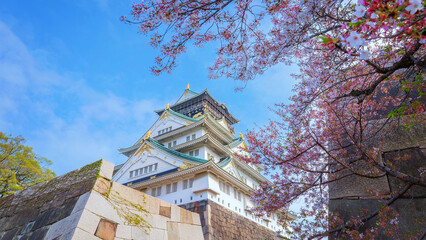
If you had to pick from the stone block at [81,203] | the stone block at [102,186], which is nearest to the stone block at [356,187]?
the stone block at [102,186]

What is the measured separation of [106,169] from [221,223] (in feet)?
39.5

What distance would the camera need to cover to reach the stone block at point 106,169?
3716 mm

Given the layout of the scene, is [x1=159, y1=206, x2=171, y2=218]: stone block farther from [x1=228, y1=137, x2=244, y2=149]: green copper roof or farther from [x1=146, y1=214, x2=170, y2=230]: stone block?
[x1=228, y1=137, x2=244, y2=149]: green copper roof

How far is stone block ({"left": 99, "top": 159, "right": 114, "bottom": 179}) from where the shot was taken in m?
3.72

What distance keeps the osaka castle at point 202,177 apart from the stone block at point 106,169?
8667mm

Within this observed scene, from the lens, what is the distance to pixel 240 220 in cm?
1627

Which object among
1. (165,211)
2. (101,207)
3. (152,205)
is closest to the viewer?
(101,207)

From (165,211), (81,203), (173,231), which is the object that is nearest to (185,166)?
(165,211)

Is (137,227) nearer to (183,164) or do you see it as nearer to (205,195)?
(205,195)

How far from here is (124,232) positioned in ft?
11.1

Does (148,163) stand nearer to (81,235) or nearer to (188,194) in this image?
(188,194)

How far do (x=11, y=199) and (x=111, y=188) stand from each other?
2.69m

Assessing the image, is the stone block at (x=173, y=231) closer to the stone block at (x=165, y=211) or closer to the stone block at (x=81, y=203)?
the stone block at (x=165, y=211)

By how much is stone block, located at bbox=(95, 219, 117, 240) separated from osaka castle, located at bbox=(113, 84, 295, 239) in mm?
8769
